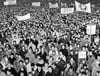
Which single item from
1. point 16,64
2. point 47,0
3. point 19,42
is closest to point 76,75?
point 16,64

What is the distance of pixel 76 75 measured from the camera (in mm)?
8234

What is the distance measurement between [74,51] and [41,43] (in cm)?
224

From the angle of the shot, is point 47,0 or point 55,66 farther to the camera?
point 47,0

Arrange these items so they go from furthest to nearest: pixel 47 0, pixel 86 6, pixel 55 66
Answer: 1. pixel 47 0
2. pixel 86 6
3. pixel 55 66

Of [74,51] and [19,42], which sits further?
[19,42]

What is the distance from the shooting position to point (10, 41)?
13.2m

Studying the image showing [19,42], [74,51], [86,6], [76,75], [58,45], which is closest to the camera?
[76,75]

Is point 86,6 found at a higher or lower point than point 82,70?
higher

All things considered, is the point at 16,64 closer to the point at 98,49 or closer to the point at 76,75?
the point at 76,75

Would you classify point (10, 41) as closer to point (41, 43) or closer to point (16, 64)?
point (41, 43)

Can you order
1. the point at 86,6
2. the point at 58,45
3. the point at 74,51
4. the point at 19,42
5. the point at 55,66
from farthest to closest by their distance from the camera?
the point at 86,6
the point at 19,42
the point at 58,45
the point at 74,51
the point at 55,66

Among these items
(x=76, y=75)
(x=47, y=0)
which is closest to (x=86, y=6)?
(x=76, y=75)

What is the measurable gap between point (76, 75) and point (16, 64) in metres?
2.36

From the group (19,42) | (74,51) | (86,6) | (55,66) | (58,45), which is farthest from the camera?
(86,6)
